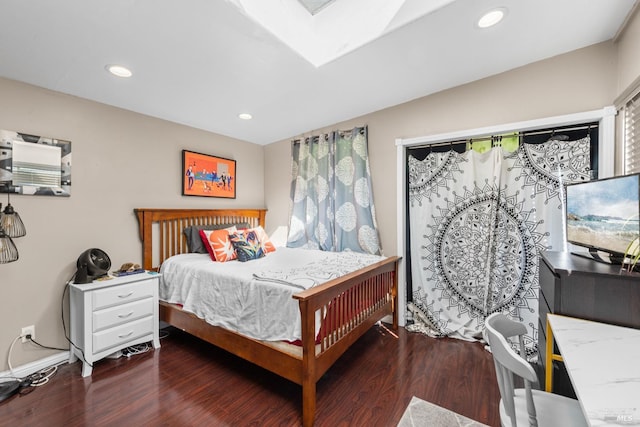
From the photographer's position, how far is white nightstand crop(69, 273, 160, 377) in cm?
210

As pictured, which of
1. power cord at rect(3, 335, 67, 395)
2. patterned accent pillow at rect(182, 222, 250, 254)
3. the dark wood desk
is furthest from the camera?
patterned accent pillow at rect(182, 222, 250, 254)

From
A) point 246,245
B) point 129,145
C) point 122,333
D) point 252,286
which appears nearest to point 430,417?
point 252,286

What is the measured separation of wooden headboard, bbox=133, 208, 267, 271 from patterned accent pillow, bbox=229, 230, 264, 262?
0.58 meters

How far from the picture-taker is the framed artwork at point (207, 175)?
3125mm

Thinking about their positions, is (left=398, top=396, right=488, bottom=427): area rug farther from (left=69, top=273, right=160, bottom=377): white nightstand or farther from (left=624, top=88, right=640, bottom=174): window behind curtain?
(left=69, top=273, right=160, bottom=377): white nightstand

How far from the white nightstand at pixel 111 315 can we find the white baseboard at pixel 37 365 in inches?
2.3

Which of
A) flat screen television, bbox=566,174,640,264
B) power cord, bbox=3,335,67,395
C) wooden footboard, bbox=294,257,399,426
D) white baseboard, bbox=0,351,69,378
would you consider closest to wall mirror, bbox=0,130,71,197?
power cord, bbox=3,335,67,395

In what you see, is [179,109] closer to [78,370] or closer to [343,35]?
[343,35]

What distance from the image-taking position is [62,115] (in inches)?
89.7

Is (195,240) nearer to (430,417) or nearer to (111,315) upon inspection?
(111,315)

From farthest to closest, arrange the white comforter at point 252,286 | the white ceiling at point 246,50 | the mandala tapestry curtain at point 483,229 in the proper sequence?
the mandala tapestry curtain at point 483,229, the white comforter at point 252,286, the white ceiling at point 246,50

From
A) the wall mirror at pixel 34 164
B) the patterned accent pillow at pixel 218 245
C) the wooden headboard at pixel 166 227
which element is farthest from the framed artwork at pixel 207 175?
the wall mirror at pixel 34 164

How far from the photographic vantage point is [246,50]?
183 cm

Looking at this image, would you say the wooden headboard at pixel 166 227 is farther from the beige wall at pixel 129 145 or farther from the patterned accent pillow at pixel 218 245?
the patterned accent pillow at pixel 218 245
